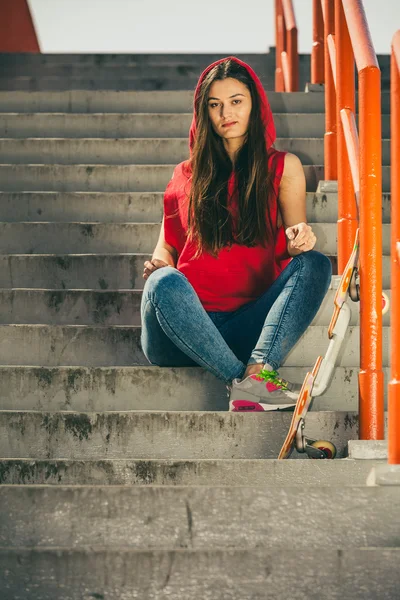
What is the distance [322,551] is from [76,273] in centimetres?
205

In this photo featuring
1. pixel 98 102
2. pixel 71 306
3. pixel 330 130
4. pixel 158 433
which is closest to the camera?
pixel 158 433

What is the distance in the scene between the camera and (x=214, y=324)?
3.17 metres

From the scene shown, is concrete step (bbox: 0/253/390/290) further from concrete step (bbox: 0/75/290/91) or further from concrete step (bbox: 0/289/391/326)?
concrete step (bbox: 0/75/290/91)

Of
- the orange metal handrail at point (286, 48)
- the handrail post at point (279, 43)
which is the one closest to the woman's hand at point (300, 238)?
the orange metal handrail at point (286, 48)

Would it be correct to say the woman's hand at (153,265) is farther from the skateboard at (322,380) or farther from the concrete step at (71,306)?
the skateboard at (322,380)

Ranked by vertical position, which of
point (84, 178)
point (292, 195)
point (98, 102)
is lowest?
point (292, 195)

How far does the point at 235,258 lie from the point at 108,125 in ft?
6.80

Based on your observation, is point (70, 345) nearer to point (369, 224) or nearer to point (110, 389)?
point (110, 389)

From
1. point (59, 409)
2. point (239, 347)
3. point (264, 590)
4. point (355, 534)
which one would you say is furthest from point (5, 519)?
point (239, 347)

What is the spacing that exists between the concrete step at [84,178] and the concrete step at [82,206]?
0.25 m

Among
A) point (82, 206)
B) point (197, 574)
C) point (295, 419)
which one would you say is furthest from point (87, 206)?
point (197, 574)

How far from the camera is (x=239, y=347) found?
3291mm

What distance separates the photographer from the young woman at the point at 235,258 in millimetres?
3057

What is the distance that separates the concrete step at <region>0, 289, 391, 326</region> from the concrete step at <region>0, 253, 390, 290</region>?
0.23 meters
